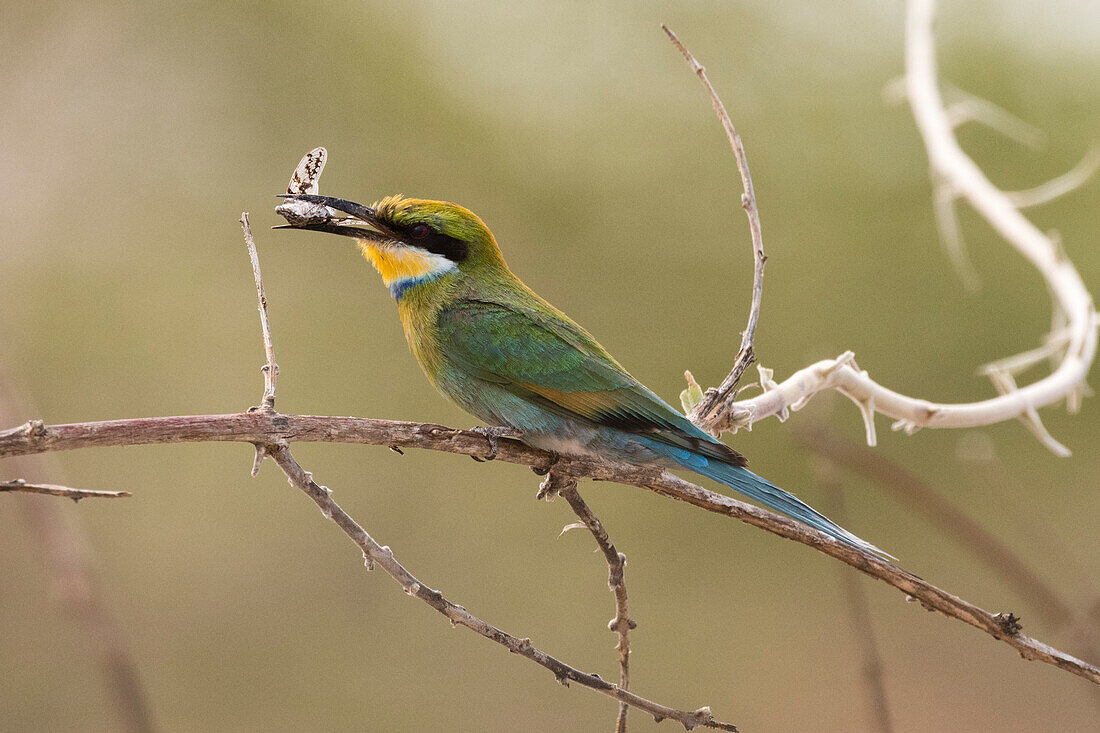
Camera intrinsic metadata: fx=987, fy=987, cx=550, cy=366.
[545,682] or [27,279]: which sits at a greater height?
[27,279]

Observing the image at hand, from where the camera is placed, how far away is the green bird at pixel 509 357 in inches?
81.1

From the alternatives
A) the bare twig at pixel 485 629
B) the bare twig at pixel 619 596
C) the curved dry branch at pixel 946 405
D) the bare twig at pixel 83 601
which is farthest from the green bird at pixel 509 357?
the bare twig at pixel 83 601

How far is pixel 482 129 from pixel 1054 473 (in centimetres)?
417

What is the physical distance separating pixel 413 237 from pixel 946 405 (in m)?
1.33

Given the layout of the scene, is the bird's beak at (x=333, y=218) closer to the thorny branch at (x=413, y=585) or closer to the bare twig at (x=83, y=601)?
the thorny branch at (x=413, y=585)

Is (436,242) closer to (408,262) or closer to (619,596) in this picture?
(408,262)

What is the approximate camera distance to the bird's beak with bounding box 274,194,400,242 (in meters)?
2.19

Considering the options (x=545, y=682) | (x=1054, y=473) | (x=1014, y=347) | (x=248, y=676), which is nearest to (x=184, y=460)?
(x=248, y=676)

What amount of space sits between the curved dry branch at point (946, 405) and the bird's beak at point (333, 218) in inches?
38.8

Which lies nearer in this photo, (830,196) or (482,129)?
(830,196)

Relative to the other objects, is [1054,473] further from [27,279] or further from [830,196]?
[27,279]

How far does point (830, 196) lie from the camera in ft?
19.5

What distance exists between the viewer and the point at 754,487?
6.60ft

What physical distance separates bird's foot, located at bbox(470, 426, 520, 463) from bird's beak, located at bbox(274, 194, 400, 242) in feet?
2.03
